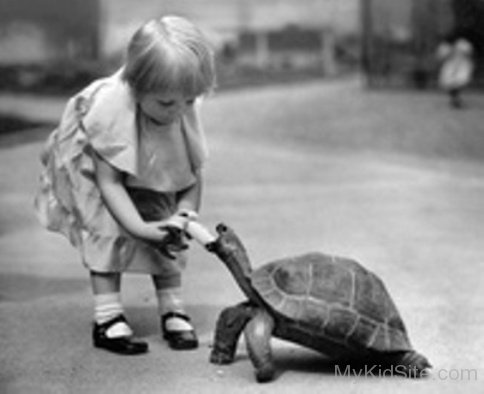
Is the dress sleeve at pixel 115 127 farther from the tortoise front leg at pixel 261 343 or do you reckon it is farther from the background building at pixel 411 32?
the background building at pixel 411 32

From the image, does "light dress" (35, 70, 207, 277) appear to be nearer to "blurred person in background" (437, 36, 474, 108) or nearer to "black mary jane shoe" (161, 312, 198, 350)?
"black mary jane shoe" (161, 312, 198, 350)

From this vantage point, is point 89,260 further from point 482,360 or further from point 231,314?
point 482,360

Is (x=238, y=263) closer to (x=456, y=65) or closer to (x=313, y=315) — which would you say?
(x=313, y=315)

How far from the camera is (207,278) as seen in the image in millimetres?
1374

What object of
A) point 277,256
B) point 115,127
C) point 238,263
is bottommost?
point 277,256

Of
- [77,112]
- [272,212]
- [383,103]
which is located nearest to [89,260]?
[77,112]

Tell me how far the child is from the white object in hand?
12mm

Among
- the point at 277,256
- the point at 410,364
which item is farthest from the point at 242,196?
the point at 410,364

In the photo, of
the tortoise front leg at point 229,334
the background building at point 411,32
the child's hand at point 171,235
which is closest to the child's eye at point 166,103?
the child's hand at point 171,235

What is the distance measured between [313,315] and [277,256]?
1.16 ft

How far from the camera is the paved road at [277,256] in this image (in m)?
1.02

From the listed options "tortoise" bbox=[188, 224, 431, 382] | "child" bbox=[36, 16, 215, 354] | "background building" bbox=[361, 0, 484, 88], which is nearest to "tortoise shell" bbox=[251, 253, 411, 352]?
"tortoise" bbox=[188, 224, 431, 382]

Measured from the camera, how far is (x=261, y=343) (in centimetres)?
104

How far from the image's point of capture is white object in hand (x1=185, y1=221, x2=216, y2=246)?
1067 millimetres
